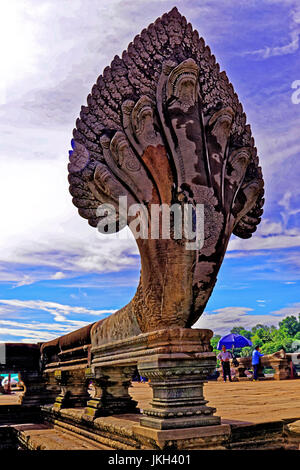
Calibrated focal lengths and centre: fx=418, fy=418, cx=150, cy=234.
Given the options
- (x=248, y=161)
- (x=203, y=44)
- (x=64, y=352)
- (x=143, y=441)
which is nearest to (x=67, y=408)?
(x=64, y=352)

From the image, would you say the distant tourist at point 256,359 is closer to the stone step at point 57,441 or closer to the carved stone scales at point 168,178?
the stone step at point 57,441

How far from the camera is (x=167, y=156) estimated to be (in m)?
2.75

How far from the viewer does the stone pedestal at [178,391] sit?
92.1 inches

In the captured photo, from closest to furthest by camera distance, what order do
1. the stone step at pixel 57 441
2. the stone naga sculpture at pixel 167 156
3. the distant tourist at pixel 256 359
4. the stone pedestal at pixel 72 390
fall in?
the stone naga sculpture at pixel 167 156
the stone step at pixel 57 441
the stone pedestal at pixel 72 390
the distant tourist at pixel 256 359

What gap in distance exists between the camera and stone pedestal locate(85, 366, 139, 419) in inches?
140

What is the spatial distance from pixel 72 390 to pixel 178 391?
273 cm

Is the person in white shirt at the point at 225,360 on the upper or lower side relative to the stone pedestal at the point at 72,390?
lower

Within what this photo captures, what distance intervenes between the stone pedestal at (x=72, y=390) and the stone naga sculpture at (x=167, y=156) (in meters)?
1.70

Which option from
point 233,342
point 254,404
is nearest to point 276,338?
point 233,342

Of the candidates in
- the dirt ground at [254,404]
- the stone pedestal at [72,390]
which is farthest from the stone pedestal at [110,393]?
the stone pedestal at [72,390]

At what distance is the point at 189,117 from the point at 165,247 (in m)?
0.91

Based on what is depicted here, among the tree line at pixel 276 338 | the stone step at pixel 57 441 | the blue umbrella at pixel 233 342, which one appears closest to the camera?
the stone step at pixel 57 441

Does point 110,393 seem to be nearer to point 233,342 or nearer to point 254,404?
point 254,404

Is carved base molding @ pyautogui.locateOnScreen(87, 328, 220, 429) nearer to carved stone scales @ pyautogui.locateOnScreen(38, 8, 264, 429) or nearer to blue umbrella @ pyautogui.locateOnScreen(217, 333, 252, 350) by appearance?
carved stone scales @ pyautogui.locateOnScreen(38, 8, 264, 429)
